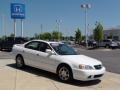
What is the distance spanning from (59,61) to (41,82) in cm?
114

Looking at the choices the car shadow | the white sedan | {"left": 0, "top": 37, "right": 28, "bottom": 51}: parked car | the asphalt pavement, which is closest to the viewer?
the white sedan

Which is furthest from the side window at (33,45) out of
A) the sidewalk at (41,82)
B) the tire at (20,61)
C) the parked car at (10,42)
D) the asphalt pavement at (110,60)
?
the parked car at (10,42)

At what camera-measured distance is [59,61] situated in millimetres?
11016

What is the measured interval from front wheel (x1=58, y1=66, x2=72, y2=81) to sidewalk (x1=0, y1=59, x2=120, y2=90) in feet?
0.74

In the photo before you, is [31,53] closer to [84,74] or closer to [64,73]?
A: [64,73]

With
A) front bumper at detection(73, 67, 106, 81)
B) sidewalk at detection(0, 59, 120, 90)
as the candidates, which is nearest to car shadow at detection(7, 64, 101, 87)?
sidewalk at detection(0, 59, 120, 90)

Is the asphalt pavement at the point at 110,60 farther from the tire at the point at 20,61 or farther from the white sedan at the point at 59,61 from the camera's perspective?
the tire at the point at 20,61

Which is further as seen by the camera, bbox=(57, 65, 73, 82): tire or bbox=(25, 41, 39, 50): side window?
bbox=(25, 41, 39, 50): side window

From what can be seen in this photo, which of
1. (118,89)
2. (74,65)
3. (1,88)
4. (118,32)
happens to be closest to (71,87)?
(74,65)

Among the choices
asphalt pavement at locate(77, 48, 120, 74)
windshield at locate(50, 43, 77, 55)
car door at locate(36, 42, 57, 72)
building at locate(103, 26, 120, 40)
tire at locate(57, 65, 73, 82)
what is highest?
building at locate(103, 26, 120, 40)

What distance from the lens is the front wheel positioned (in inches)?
418

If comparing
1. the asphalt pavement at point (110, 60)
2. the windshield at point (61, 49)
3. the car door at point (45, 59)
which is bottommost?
the asphalt pavement at point (110, 60)

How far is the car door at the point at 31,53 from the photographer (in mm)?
12406

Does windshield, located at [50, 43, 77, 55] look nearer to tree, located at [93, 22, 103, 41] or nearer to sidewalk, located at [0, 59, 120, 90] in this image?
sidewalk, located at [0, 59, 120, 90]
